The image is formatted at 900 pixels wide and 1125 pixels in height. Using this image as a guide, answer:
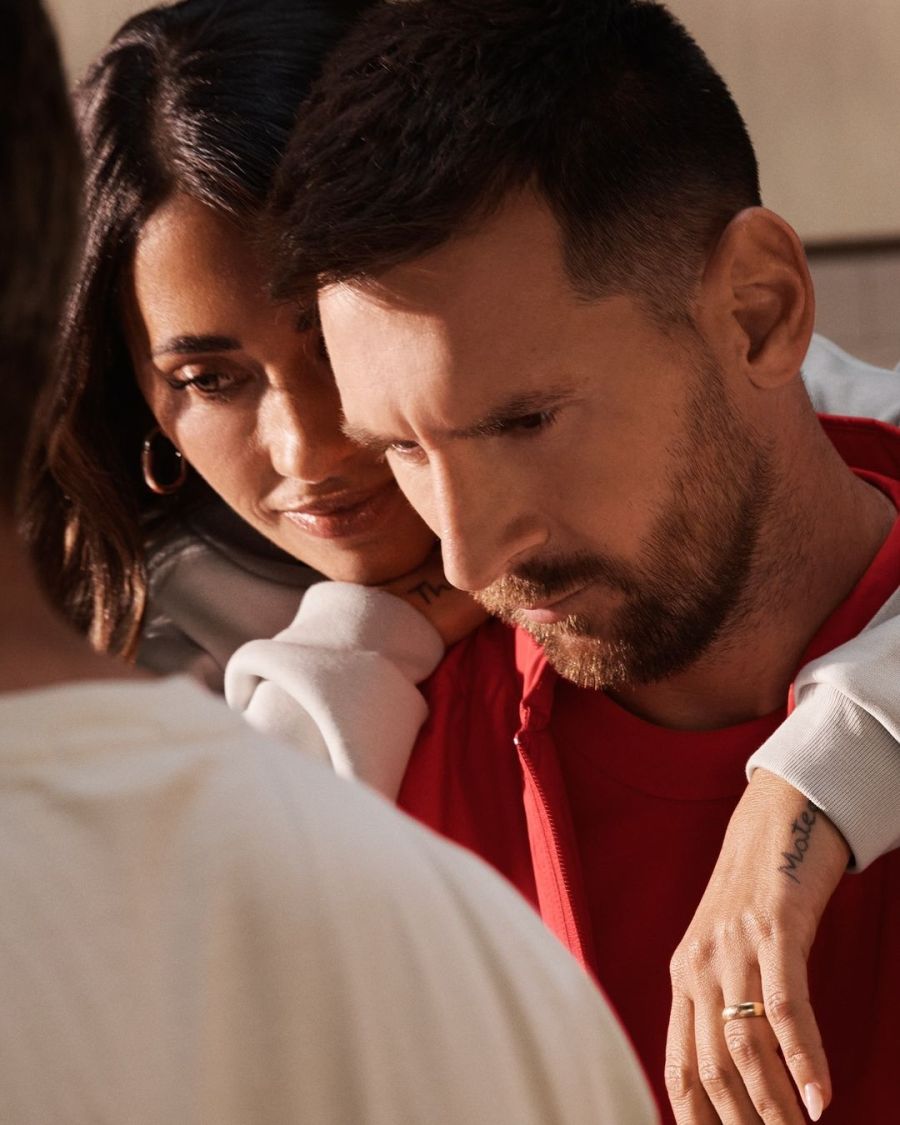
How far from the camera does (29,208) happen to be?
1.79ft

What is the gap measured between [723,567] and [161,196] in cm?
61

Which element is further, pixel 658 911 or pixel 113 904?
pixel 658 911

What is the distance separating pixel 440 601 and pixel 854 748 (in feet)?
1.55

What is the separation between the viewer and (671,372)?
4.22 ft

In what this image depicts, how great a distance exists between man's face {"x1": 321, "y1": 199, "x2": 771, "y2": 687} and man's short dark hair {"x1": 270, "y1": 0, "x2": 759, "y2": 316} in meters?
0.03

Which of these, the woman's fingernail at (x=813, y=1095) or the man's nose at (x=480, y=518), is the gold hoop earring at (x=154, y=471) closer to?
the man's nose at (x=480, y=518)

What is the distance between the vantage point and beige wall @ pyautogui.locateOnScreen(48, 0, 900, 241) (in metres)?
4.09

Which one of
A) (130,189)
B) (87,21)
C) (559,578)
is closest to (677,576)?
(559,578)

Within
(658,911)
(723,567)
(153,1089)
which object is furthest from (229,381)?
(153,1089)

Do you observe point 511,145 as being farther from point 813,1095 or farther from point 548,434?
point 813,1095

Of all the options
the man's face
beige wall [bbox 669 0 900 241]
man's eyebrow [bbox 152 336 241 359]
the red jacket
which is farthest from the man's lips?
beige wall [bbox 669 0 900 241]

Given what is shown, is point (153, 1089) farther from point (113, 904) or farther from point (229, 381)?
point (229, 381)

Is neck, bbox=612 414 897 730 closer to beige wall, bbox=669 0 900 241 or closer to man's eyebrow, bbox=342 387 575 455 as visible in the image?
man's eyebrow, bbox=342 387 575 455

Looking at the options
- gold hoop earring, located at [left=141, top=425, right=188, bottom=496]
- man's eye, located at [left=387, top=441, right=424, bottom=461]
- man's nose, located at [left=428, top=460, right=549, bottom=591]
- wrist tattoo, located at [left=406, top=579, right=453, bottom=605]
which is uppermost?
man's eye, located at [left=387, top=441, right=424, bottom=461]
